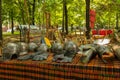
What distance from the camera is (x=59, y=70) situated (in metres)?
4.46

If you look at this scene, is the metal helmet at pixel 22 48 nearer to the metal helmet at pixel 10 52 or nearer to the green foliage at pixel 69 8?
the metal helmet at pixel 10 52

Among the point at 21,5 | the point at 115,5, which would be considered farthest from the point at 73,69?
the point at 21,5

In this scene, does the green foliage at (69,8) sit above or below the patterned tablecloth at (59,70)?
above

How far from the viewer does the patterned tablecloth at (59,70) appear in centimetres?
413

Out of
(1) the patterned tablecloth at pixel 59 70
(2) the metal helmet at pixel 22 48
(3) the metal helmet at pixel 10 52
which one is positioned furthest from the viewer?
(2) the metal helmet at pixel 22 48

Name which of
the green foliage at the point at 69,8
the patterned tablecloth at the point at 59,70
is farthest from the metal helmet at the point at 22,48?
the green foliage at the point at 69,8

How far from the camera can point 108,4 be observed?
2438 centimetres

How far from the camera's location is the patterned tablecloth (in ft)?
13.6

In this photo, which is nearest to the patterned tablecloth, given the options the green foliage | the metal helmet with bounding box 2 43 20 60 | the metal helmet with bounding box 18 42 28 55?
the metal helmet with bounding box 2 43 20 60

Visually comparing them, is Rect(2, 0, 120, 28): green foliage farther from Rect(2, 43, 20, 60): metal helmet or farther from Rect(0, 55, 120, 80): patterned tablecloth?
Rect(0, 55, 120, 80): patterned tablecloth

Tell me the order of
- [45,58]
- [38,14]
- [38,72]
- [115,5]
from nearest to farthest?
[38,72] < [45,58] < [115,5] < [38,14]

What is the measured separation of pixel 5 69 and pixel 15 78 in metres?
0.30

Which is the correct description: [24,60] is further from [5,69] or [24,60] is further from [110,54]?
[110,54]

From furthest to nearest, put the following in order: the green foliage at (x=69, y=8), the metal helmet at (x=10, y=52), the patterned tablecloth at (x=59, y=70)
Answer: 1. the green foliage at (x=69, y=8)
2. the metal helmet at (x=10, y=52)
3. the patterned tablecloth at (x=59, y=70)
